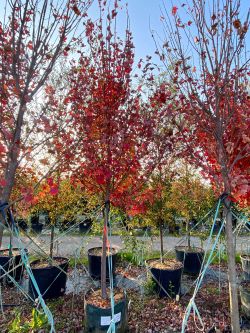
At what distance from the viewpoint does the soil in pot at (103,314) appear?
2816mm

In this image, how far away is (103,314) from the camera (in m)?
2.81

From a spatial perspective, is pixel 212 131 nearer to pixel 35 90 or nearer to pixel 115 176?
pixel 115 176

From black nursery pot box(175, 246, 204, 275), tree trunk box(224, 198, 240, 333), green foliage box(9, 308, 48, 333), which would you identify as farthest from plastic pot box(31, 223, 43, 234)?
tree trunk box(224, 198, 240, 333)

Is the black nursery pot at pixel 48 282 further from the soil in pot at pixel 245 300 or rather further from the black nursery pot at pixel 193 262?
the soil in pot at pixel 245 300

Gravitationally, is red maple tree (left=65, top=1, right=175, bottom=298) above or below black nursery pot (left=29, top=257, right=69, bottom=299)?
above

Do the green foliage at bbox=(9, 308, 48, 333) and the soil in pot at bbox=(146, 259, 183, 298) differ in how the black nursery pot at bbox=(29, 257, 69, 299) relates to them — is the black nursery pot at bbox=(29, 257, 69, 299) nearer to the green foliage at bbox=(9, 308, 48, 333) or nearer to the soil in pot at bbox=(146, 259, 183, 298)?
the green foliage at bbox=(9, 308, 48, 333)

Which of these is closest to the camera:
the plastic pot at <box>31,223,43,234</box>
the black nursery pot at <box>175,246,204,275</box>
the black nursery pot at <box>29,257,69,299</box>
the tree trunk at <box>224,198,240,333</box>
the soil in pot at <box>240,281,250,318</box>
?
the tree trunk at <box>224,198,240,333</box>

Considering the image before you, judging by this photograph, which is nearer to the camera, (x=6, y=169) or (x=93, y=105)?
(x=6, y=169)

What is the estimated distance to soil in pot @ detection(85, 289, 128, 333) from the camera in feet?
9.24

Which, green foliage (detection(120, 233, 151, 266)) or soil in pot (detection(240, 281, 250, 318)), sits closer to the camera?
soil in pot (detection(240, 281, 250, 318))

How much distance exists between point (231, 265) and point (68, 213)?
3458 millimetres

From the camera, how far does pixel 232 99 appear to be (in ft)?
7.98

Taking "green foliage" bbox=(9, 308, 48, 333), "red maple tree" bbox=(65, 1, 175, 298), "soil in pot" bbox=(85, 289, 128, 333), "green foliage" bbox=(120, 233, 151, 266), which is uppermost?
"red maple tree" bbox=(65, 1, 175, 298)

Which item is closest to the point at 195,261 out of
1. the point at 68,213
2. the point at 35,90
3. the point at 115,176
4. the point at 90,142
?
the point at 68,213
